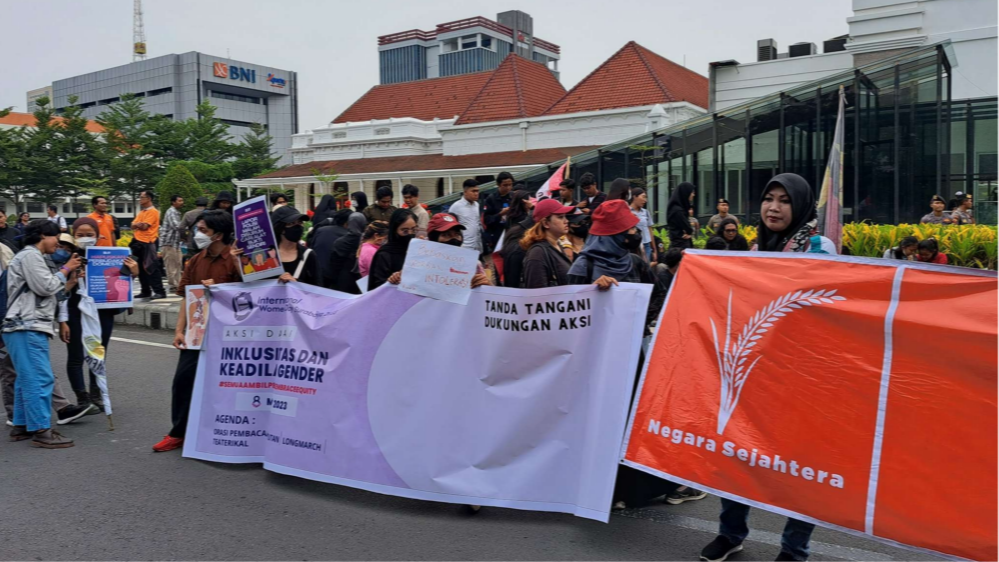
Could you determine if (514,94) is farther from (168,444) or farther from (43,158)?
(168,444)

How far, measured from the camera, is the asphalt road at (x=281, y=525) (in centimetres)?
399

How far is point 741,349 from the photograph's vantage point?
3688mm

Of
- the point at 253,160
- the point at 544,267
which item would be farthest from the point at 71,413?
the point at 253,160

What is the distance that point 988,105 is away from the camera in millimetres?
19203

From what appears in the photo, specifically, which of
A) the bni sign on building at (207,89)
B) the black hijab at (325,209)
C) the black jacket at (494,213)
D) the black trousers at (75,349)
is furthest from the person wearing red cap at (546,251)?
the bni sign on building at (207,89)

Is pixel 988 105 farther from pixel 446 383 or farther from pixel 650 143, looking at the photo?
Answer: pixel 446 383

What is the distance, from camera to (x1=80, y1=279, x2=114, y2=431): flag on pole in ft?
20.8

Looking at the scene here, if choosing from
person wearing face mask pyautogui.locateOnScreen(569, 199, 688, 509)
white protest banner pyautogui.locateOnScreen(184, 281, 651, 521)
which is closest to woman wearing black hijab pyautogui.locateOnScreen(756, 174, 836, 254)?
white protest banner pyautogui.locateOnScreen(184, 281, 651, 521)

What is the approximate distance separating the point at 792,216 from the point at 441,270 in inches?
76.2

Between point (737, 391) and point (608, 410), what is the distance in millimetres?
728

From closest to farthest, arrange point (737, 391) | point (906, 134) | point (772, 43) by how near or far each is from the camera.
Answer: point (737, 391) < point (906, 134) < point (772, 43)

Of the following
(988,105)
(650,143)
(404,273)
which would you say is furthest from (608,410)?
(988,105)

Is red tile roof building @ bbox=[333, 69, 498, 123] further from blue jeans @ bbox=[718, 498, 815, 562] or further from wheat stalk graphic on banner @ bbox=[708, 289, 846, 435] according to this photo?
blue jeans @ bbox=[718, 498, 815, 562]

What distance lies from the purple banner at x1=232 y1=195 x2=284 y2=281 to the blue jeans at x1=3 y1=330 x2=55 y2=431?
6.31 ft
